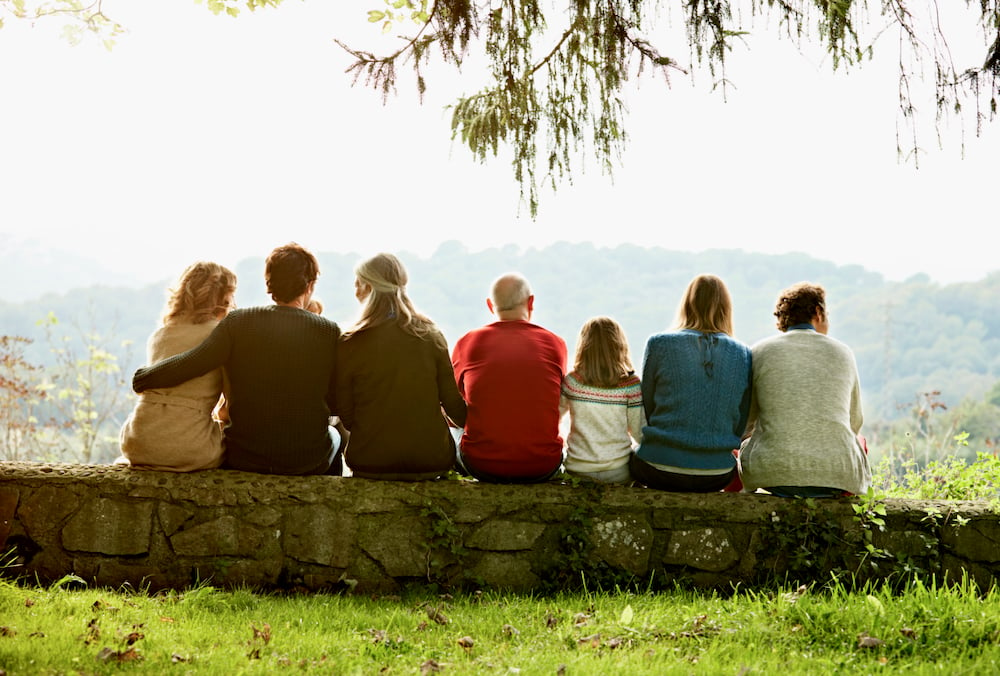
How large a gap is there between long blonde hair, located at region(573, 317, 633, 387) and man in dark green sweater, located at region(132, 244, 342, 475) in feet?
3.91

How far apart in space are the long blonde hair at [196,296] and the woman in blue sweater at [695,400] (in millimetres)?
2045

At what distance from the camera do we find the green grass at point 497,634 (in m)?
2.90

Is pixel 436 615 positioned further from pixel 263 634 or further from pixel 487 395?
pixel 487 395

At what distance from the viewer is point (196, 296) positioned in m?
4.05

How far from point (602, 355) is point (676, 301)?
1801 inches

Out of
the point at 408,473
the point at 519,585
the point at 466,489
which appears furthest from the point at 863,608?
the point at 408,473

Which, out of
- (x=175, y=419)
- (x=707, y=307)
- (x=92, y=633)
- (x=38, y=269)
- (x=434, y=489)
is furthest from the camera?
(x=38, y=269)

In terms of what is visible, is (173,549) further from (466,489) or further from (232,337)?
(466,489)

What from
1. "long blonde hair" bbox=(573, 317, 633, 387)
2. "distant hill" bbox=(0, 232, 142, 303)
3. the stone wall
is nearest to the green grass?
the stone wall

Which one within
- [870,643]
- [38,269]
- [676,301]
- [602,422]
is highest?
[38,269]

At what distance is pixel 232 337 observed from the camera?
3930 mm

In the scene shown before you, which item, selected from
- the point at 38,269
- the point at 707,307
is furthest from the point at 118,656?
the point at 38,269

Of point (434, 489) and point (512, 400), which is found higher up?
point (512, 400)

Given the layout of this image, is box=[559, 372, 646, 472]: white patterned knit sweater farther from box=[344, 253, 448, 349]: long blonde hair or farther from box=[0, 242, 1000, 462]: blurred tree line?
box=[0, 242, 1000, 462]: blurred tree line
